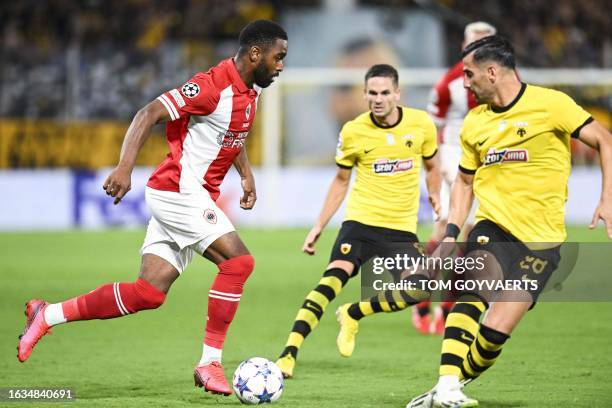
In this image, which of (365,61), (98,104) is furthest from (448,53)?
(98,104)

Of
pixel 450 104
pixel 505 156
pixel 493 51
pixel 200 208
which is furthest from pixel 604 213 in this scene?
pixel 450 104

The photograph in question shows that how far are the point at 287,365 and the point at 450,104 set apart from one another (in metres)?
4.05

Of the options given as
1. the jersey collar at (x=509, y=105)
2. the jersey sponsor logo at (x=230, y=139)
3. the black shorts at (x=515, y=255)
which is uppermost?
the jersey collar at (x=509, y=105)

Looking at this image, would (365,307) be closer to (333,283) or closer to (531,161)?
(333,283)

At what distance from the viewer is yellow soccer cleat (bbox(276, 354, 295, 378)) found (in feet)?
24.2

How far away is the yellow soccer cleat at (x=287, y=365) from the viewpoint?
7.38 m

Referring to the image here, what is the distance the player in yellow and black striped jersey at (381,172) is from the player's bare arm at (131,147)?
196 cm

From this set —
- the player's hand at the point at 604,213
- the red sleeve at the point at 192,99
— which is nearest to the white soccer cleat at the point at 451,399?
the player's hand at the point at 604,213

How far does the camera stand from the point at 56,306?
6898 millimetres

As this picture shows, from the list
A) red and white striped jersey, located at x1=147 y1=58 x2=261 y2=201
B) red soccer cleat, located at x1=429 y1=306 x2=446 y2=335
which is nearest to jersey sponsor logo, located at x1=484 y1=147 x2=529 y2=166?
red and white striped jersey, located at x1=147 y1=58 x2=261 y2=201

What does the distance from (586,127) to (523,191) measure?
0.48 meters

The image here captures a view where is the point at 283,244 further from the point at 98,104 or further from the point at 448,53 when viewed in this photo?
the point at 448,53

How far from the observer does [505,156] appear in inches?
247

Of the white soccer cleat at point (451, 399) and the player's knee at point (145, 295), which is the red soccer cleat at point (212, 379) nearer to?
the player's knee at point (145, 295)
